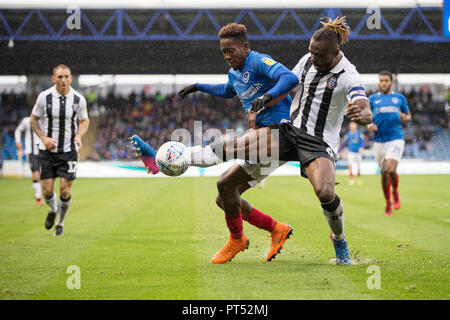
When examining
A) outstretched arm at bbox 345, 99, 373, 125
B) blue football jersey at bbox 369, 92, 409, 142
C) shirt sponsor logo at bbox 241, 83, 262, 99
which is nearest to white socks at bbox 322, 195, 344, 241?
outstretched arm at bbox 345, 99, 373, 125

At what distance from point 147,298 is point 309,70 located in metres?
2.75

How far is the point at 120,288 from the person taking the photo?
4.44m

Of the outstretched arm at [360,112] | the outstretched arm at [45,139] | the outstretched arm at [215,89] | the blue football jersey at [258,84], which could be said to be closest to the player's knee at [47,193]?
the outstretched arm at [45,139]

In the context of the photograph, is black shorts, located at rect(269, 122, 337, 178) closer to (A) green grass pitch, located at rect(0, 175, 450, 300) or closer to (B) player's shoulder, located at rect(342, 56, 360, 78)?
(B) player's shoulder, located at rect(342, 56, 360, 78)

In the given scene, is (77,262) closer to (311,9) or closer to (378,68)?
(311,9)

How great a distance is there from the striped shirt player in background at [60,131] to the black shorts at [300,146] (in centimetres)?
384

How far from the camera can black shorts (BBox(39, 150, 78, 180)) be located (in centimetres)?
817

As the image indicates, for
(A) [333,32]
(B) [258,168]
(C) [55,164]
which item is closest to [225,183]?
(B) [258,168]

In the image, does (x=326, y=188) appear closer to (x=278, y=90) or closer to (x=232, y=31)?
(x=278, y=90)

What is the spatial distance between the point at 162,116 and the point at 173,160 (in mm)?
29565

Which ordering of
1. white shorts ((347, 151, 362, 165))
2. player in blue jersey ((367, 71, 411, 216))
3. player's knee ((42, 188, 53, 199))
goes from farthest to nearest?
white shorts ((347, 151, 362, 165))
player in blue jersey ((367, 71, 411, 216))
player's knee ((42, 188, 53, 199))

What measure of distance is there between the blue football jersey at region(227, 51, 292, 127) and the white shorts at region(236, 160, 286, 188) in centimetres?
40

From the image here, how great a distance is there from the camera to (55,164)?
8227mm

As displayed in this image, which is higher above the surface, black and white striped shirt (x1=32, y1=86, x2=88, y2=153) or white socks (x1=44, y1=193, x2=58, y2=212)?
black and white striped shirt (x1=32, y1=86, x2=88, y2=153)
